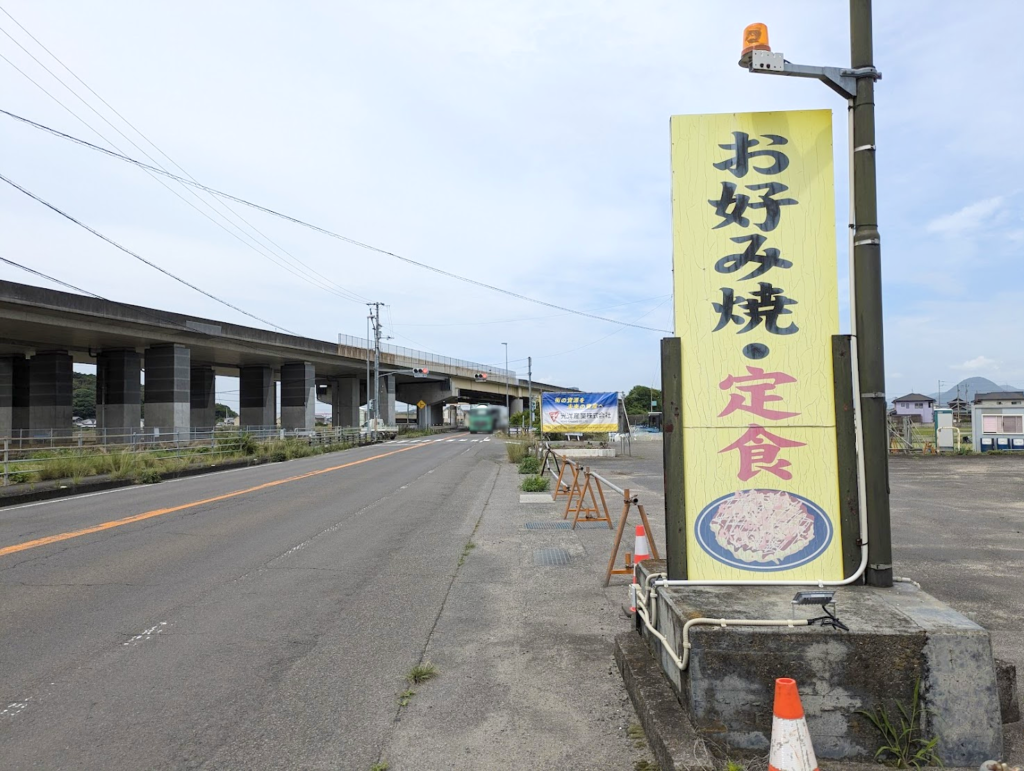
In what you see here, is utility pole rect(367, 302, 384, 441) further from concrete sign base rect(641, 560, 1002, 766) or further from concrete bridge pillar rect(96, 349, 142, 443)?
concrete sign base rect(641, 560, 1002, 766)

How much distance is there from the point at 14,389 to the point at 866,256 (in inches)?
2201

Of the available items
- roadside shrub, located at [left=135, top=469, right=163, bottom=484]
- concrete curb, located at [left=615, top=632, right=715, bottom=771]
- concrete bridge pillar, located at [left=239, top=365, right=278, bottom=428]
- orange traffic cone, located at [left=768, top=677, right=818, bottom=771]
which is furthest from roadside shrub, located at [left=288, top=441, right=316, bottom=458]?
orange traffic cone, located at [left=768, top=677, right=818, bottom=771]

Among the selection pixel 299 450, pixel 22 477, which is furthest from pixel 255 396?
pixel 22 477

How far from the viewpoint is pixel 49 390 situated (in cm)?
4534

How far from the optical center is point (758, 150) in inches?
180

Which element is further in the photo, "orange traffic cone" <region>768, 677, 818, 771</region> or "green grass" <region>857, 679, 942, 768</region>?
"green grass" <region>857, 679, 942, 768</region>

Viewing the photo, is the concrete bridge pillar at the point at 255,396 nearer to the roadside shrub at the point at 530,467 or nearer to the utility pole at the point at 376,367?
the utility pole at the point at 376,367

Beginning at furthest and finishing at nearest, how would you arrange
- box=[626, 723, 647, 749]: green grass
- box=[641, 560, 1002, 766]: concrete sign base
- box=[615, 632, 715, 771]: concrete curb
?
box=[626, 723, 647, 749]: green grass < box=[641, 560, 1002, 766]: concrete sign base < box=[615, 632, 715, 771]: concrete curb

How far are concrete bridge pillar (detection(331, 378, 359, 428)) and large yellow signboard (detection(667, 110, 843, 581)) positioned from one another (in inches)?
2918

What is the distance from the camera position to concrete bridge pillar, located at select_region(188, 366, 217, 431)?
6100 cm

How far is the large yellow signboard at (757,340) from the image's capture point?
4402mm

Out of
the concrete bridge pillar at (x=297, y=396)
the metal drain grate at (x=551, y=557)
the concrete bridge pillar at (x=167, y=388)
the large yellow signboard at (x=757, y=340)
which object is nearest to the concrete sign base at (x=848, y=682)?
the large yellow signboard at (x=757, y=340)

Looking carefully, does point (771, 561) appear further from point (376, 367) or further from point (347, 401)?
point (347, 401)

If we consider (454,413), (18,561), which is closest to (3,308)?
(18,561)
